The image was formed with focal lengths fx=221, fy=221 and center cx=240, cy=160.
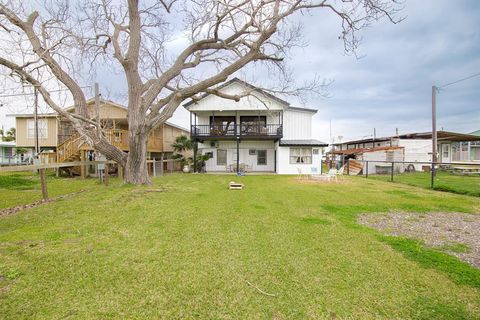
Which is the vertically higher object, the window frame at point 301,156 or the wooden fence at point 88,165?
the window frame at point 301,156

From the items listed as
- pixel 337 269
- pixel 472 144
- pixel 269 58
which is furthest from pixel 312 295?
pixel 472 144

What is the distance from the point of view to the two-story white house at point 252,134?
19.6m

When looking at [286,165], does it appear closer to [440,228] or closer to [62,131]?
[440,228]

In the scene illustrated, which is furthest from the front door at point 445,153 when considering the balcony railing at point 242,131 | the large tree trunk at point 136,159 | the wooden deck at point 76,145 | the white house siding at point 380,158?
the wooden deck at point 76,145

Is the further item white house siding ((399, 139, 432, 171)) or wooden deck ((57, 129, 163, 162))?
white house siding ((399, 139, 432, 171))

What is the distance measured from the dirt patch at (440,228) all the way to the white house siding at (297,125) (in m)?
15.4

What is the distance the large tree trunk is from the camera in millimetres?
10227

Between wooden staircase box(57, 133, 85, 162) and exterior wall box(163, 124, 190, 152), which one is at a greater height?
exterior wall box(163, 124, 190, 152)

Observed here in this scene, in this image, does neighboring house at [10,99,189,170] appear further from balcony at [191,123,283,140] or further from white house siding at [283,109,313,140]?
white house siding at [283,109,313,140]

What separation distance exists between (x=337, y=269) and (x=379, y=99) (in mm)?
31950

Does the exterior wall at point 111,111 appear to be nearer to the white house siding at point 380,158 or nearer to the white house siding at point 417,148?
the white house siding at point 380,158

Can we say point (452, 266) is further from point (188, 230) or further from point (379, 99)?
Result: point (379, 99)

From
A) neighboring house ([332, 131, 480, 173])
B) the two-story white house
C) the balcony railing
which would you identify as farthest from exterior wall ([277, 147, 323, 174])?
neighboring house ([332, 131, 480, 173])

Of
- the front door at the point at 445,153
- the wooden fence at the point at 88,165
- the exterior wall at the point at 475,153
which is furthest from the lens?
the front door at the point at 445,153
